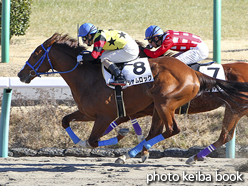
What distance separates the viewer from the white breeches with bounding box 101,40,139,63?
15.1 ft

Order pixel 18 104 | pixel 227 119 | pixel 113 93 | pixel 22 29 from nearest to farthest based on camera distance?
pixel 113 93 → pixel 227 119 → pixel 18 104 → pixel 22 29

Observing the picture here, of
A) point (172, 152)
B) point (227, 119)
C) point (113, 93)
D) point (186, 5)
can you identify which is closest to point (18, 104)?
point (113, 93)

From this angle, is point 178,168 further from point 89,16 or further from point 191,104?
point 89,16

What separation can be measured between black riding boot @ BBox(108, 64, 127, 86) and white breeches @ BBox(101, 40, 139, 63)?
199 millimetres

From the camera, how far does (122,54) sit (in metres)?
4.62

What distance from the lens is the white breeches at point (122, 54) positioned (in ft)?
15.1

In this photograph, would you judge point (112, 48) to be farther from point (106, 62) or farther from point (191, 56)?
point (191, 56)

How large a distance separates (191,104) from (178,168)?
2.80 feet

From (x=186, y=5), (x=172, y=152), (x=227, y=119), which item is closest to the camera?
(x=227, y=119)

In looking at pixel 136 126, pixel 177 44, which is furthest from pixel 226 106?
pixel 136 126

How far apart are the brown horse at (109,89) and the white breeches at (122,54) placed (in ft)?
0.72

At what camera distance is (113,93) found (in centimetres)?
453

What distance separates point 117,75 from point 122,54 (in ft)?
1.11

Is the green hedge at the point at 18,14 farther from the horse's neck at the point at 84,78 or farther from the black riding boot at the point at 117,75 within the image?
the black riding boot at the point at 117,75
